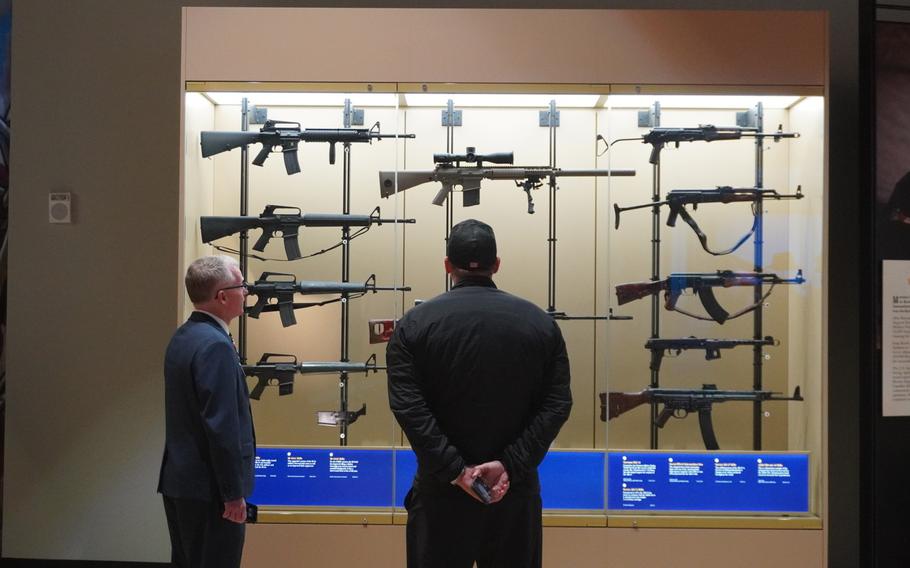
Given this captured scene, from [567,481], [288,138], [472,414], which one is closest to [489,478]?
[472,414]

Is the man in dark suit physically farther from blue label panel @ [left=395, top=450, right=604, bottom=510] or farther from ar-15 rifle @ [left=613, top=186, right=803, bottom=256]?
ar-15 rifle @ [left=613, top=186, right=803, bottom=256]

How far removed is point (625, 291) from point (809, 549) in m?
1.51

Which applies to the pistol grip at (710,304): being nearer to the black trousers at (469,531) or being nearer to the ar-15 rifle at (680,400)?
the ar-15 rifle at (680,400)

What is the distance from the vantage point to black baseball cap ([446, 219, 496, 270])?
2.62 metres

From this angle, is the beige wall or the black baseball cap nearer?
the black baseball cap

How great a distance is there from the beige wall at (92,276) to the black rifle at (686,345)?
2770 millimetres

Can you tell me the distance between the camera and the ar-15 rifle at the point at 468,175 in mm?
4008

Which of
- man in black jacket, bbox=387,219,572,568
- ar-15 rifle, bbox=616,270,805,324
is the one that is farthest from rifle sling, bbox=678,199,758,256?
man in black jacket, bbox=387,219,572,568

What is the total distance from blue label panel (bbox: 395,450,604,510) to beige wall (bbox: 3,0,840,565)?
1.72m

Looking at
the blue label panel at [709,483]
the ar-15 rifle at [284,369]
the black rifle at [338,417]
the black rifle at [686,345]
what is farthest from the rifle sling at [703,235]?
the black rifle at [338,417]

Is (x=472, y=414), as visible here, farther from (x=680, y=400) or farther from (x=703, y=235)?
(x=703, y=235)

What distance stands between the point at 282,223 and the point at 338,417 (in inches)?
40.7

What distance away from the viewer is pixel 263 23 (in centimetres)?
385

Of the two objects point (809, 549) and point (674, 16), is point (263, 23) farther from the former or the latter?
point (809, 549)
